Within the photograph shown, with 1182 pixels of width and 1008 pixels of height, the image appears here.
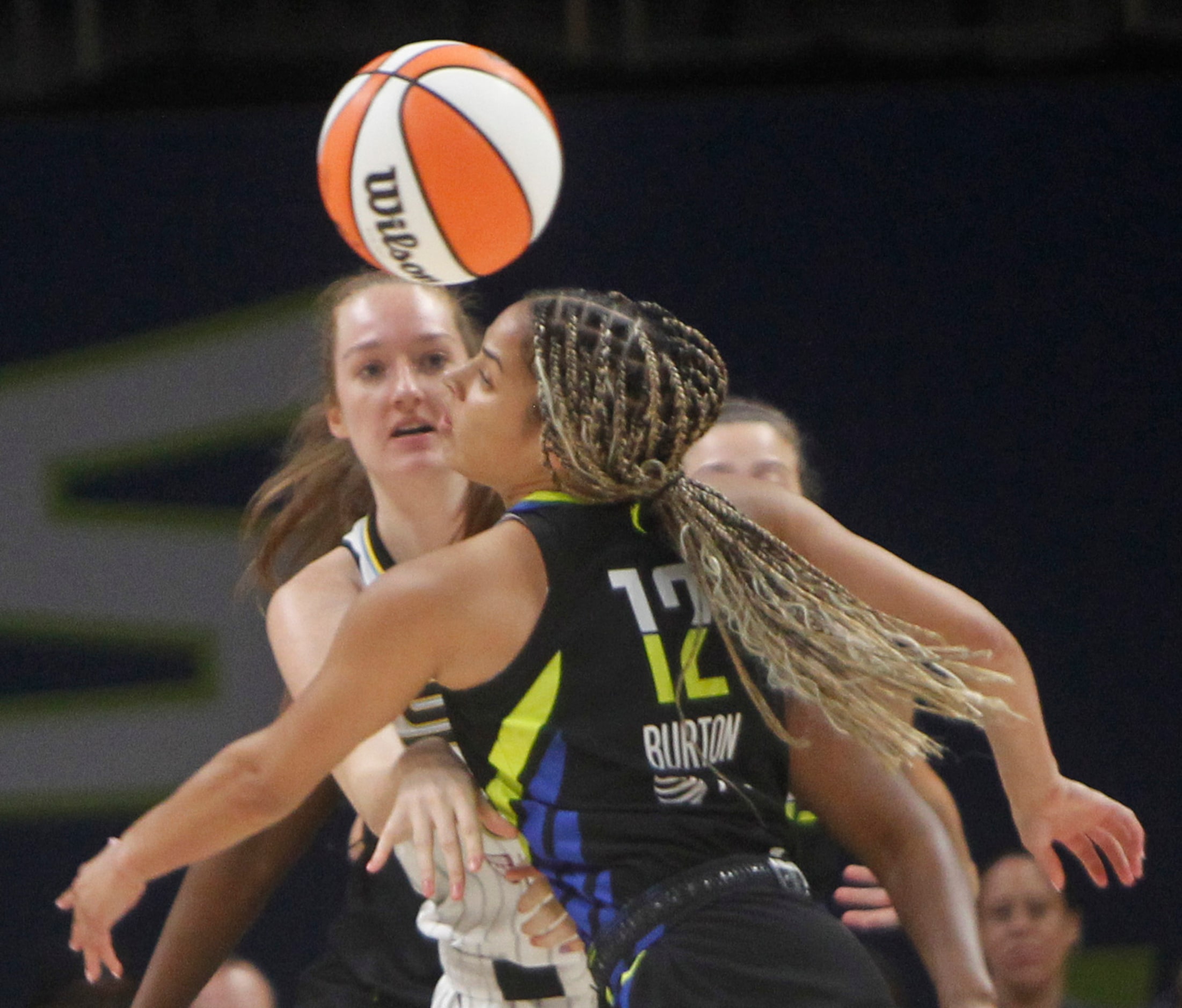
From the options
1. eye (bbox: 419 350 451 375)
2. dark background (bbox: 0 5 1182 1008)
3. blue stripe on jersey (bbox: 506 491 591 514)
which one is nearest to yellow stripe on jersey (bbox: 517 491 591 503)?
blue stripe on jersey (bbox: 506 491 591 514)

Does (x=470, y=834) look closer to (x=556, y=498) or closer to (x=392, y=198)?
(x=556, y=498)

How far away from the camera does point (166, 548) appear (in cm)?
496

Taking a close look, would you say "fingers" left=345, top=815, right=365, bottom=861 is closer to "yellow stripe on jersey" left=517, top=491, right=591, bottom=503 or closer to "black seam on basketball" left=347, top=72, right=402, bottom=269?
"black seam on basketball" left=347, top=72, right=402, bottom=269

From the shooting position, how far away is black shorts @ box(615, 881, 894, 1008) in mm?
1840

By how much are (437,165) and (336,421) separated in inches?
20.3

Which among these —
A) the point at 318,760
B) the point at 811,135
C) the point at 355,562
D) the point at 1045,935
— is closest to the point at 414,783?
the point at 318,760

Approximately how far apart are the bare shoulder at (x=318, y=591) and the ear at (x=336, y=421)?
304mm

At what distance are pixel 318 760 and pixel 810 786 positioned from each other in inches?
29.1

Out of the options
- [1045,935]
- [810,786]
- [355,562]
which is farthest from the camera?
[1045,935]

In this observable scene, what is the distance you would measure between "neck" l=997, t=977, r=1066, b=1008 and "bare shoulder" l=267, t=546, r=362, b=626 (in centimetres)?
189

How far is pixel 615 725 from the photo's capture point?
1.92 metres

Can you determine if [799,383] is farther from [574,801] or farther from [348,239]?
[574,801]

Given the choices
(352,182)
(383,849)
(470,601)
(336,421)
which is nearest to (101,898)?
(383,849)

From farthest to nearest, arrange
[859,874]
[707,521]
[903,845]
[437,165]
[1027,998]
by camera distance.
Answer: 1. [1027,998]
2. [437,165]
3. [859,874]
4. [903,845]
5. [707,521]
